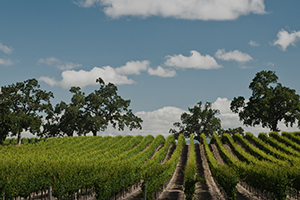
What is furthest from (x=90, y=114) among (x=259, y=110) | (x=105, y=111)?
(x=259, y=110)

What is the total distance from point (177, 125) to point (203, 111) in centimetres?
759

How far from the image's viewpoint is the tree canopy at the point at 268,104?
2353 inches

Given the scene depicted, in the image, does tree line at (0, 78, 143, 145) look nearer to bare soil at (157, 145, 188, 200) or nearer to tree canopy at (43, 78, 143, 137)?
tree canopy at (43, 78, 143, 137)

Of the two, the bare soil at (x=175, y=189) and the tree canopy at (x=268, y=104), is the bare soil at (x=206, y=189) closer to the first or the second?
the bare soil at (x=175, y=189)

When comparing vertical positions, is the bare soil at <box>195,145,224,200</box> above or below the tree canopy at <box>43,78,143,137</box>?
below

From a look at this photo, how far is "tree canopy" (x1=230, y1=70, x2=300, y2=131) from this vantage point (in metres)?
59.8

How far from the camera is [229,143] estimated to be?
166ft

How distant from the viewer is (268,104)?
61.2m

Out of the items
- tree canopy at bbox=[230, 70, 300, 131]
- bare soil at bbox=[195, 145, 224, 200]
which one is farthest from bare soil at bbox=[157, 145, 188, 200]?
tree canopy at bbox=[230, 70, 300, 131]

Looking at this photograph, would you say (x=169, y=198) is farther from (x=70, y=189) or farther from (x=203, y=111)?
(x=203, y=111)

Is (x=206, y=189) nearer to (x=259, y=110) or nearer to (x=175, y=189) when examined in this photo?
(x=175, y=189)

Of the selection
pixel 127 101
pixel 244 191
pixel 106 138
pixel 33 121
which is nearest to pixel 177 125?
pixel 127 101

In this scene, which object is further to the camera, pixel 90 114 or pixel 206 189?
pixel 90 114

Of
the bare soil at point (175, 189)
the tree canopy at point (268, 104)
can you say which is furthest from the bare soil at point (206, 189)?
the tree canopy at point (268, 104)
